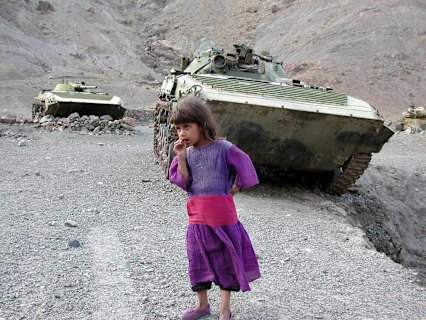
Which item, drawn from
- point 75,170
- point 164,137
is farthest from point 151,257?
point 164,137

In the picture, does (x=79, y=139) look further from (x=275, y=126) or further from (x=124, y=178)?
(x=275, y=126)

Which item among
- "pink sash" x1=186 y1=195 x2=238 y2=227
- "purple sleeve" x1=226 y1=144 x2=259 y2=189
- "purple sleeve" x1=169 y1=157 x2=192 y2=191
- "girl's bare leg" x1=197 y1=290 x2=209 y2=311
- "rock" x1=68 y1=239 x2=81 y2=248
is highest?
"purple sleeve" x1=226 y1=144 x2=259 y2=189

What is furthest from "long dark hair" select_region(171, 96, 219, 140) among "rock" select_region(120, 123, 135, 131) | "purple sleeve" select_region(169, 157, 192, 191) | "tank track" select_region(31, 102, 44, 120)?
"tank track" select_region(31, 102, 44, 120)

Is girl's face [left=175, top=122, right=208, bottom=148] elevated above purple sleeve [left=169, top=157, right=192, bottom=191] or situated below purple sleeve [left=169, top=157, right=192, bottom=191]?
above

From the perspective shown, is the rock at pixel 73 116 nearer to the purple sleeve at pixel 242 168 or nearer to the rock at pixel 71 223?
the rock at pixel 71 223

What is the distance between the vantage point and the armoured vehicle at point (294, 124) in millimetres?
7340

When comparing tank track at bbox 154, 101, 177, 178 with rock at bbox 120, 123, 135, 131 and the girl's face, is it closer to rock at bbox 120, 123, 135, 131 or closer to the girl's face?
the girl's face

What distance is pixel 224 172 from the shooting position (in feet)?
11.4

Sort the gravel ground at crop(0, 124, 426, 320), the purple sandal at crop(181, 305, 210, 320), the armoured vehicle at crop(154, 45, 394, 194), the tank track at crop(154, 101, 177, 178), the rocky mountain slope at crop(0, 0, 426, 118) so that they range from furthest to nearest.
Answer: the rocky mountain slope at crop(0, 0, 426, 118) < the tank track at crop(154, 101, 177, 178) < the armoured vehicle at crop(154, 45, 394, 194) < the gravel ground at crop(0, 124, 426, 320) < the purple sandal at crop(181, 305, 210, 320)

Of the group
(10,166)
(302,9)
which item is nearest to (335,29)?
(302,9)

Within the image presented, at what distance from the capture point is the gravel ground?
3.79 meters

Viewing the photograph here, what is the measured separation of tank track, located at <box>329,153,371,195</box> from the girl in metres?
4.87

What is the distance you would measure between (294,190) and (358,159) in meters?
1.16

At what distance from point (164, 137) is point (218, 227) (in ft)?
18.9
